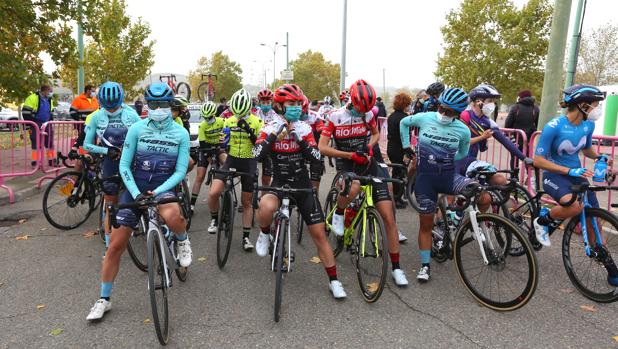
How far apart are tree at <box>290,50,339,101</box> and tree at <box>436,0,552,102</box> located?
47778 millimetres

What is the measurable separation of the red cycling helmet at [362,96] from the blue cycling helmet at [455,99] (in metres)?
0.70

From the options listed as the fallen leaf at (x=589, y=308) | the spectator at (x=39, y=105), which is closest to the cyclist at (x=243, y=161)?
the fallen leaf at (x=589, y=308)

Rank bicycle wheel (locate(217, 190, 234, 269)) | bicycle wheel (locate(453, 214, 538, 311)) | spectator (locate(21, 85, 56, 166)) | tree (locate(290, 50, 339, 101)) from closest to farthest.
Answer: bicycle wheel (locate(453, 214, 538, 311)) < bicycle wheel (locate(217, 190, 234, 269)) < spectator (locate(21, 85, 56, 166)) < tree (locate(290, 50, 339, 101))

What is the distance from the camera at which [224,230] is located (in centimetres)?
497

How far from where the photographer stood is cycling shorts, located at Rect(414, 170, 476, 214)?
4488 millimetres

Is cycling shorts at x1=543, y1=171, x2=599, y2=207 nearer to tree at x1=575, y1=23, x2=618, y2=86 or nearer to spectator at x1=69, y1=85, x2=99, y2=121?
spectator at x1=69, y1=85, x2=99, y2=121

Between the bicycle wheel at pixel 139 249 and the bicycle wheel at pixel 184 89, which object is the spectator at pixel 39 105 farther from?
the bicycle wheel at pixel 184 89

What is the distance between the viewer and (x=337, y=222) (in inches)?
191

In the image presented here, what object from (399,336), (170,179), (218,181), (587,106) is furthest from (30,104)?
(587,106)

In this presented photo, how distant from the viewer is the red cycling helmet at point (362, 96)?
444cm

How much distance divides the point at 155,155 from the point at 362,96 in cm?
207

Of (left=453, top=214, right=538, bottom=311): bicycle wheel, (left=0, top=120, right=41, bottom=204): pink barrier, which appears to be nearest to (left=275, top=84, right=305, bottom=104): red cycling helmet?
(left=453, top=214, right=538, bottom=311): bicycle wheel

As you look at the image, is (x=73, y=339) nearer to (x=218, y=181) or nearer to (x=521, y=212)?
(x=218, y=181)

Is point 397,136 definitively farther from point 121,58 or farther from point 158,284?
point 121,58
